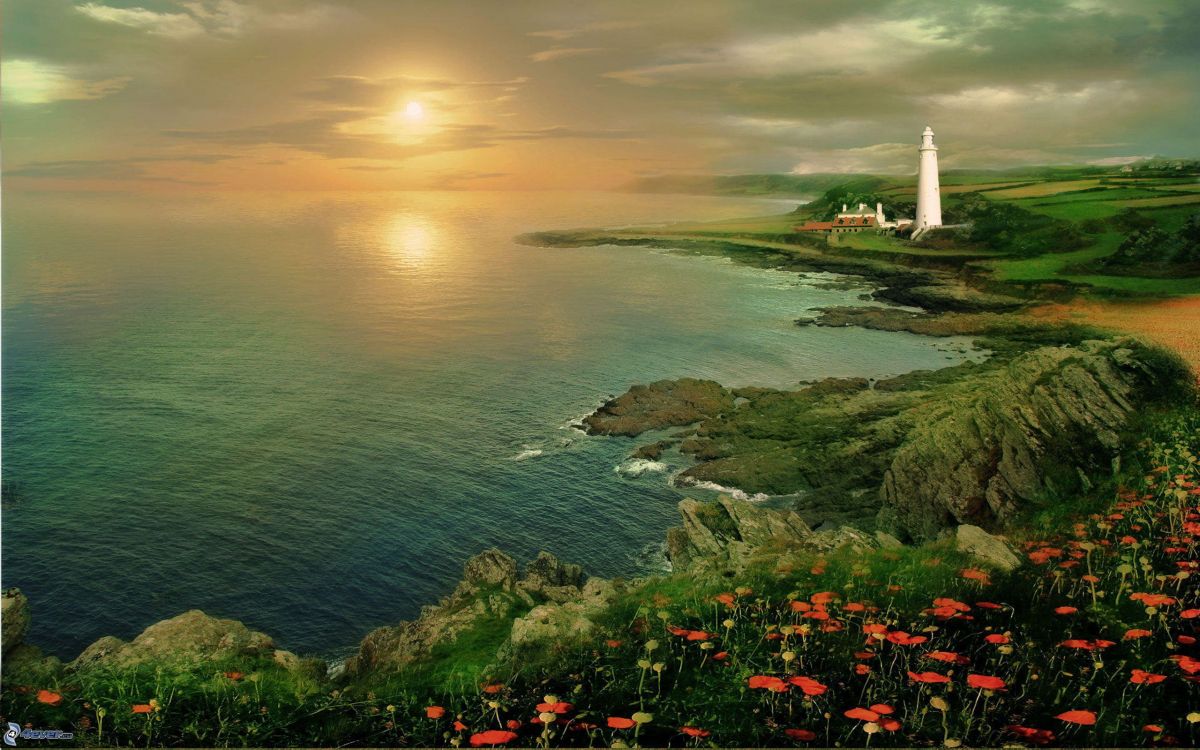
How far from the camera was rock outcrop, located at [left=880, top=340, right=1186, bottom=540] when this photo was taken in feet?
34.9

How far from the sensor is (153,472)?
10891 millimetres

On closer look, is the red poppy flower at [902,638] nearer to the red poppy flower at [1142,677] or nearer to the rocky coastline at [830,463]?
the red poppy flower at [1142,677]

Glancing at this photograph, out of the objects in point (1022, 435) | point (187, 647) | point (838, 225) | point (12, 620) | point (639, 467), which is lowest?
point (639, 467)

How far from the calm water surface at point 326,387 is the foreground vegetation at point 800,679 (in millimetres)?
3026

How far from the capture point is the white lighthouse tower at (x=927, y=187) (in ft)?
38.6

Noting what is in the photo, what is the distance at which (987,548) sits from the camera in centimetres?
748

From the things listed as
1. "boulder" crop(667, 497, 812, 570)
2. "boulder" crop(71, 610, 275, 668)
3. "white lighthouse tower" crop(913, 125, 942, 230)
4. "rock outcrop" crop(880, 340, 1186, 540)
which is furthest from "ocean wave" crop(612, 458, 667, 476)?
"boulder" crop(71, 610, 275, 668)

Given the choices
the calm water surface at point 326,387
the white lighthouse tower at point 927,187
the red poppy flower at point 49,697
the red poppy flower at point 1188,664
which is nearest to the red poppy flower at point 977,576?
the red poppy flower at point 1188,664

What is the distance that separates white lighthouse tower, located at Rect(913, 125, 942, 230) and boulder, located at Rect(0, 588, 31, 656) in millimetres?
11852

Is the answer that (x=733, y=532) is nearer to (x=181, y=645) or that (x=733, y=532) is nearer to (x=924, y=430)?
(x=924, y=430)

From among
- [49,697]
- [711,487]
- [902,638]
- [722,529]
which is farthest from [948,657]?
[711,487]

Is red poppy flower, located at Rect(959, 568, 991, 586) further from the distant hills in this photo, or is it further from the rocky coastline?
the distant hills

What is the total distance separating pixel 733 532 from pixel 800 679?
5.47 meters

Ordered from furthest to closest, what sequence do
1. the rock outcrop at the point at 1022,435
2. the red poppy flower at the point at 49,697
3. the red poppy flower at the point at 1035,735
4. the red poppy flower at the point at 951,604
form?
the rock outcrop at the point at 1022,435 → the red poppy flower at the point at 49,697 → the red poppy flower at the point at 951,604 → the red poppy flower at the point at 1035,735
